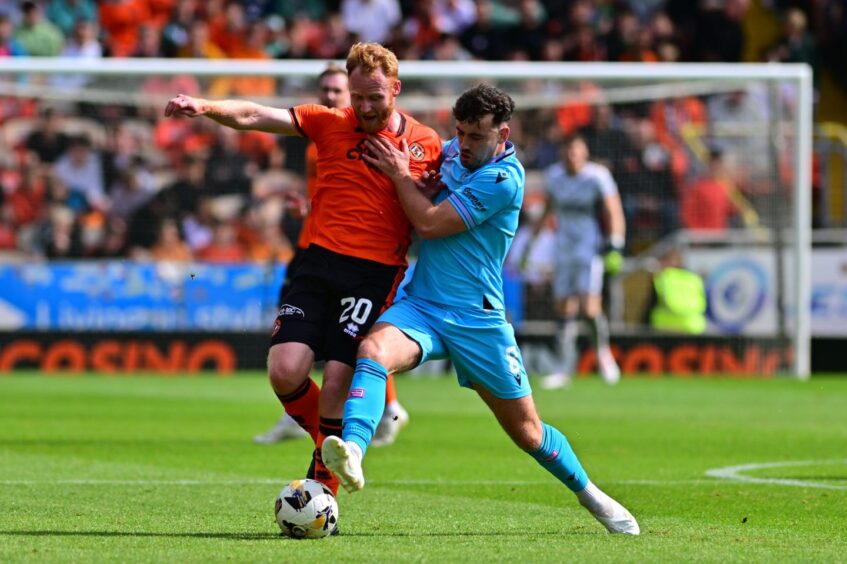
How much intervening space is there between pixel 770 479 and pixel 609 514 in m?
2.73

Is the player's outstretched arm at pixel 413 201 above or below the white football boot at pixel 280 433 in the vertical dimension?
above

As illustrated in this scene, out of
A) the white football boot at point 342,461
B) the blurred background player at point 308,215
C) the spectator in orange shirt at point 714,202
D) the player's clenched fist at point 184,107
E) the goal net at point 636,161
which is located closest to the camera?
the white football boot at point 342,461

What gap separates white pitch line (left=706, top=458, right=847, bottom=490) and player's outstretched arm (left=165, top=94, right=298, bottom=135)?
3.73 m

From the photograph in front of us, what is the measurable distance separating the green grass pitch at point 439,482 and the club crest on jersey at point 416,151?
168 cm

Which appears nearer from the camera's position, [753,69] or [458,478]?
[458,478]

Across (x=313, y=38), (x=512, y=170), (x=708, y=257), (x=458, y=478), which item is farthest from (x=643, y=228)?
(x=512, y=170)

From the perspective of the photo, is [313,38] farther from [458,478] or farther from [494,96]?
[494,96]

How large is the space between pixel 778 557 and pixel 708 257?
48.5 ft

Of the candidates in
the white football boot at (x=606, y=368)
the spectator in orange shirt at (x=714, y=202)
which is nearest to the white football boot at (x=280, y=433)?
the white football boot at (x=606, y=368)

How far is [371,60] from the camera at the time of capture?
6.75 metres

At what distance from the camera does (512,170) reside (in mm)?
6746

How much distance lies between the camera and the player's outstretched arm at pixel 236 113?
668cm

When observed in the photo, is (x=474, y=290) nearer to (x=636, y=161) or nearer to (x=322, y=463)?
(x=322, y=463)

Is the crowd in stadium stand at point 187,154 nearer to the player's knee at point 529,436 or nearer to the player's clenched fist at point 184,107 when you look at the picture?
the player's clenched fist at point 184,107
